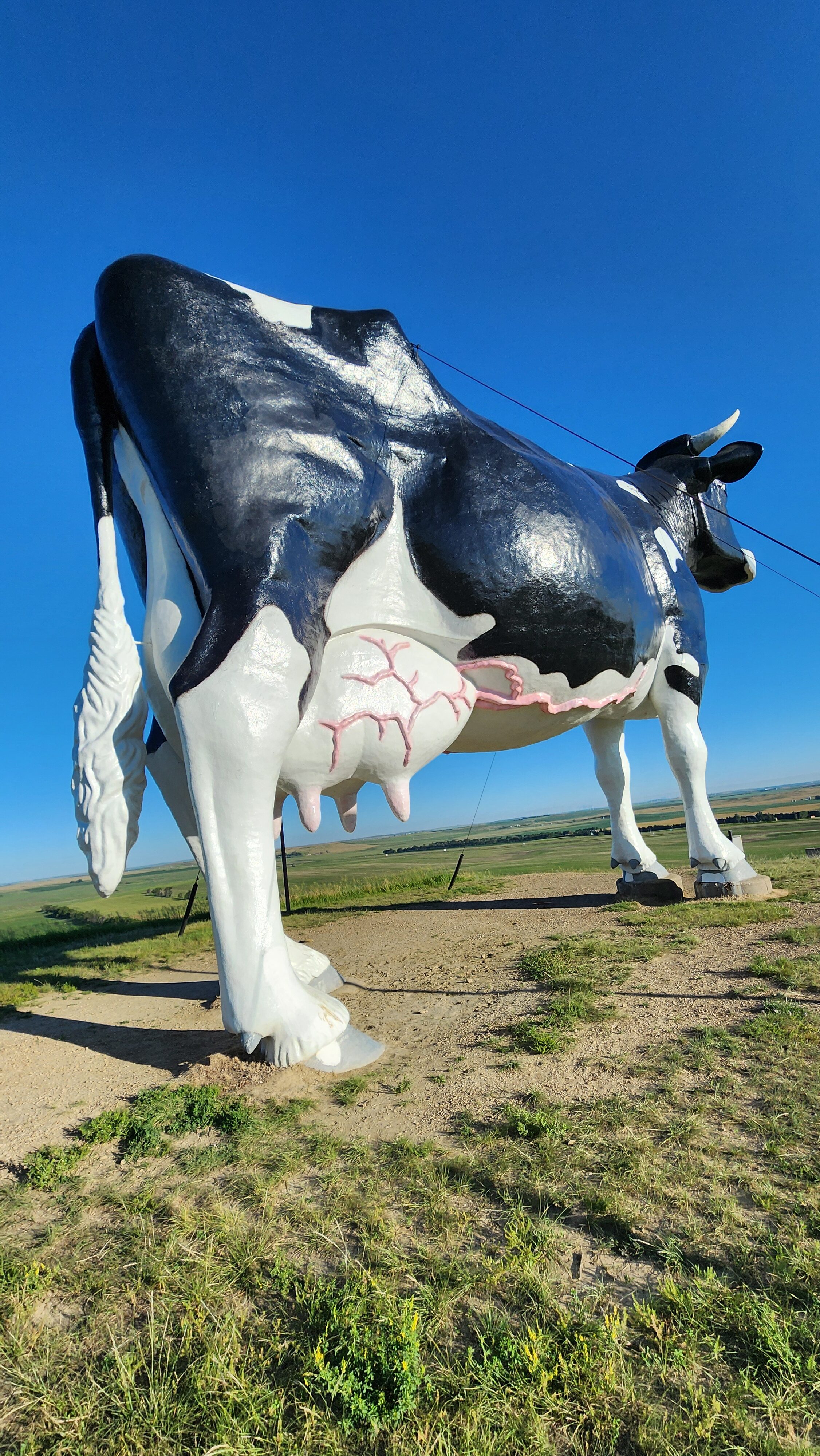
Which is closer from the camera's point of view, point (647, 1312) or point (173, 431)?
point (647, 1312)

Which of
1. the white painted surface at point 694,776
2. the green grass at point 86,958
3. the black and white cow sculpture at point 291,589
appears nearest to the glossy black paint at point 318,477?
the black and white cow sculpture at point 291,589

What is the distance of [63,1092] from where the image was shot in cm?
304

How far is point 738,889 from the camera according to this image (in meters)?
5.35

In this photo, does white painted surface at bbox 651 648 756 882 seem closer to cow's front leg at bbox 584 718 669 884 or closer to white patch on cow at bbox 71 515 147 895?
cow's front leg at bbox 584 718 669 884

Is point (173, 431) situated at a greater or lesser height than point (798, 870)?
greater

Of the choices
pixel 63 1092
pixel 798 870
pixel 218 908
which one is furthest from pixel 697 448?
pixel 63 1092

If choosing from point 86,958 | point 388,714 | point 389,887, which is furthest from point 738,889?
point 389,887

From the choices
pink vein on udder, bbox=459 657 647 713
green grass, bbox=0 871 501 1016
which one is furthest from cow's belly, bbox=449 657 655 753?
green grass, bbox=0 871 501 1016

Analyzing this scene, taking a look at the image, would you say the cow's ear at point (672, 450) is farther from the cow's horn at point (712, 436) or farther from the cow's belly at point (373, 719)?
the cow's belly at point (373, 719)

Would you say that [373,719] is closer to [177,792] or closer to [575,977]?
[177,792]

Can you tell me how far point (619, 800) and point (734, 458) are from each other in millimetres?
3162

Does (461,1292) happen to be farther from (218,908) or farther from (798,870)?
(798,870)

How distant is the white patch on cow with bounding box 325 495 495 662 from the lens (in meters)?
3.22

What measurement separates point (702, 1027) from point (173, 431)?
337 cm
